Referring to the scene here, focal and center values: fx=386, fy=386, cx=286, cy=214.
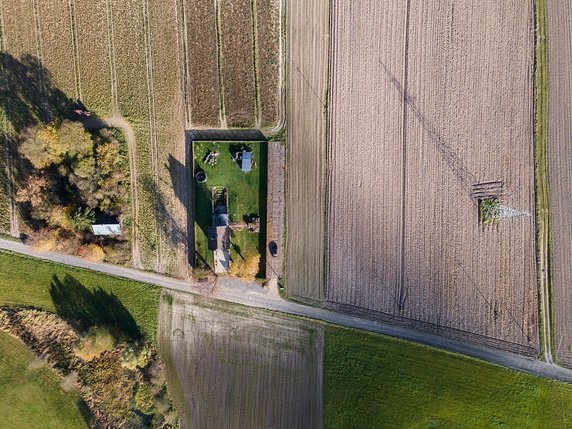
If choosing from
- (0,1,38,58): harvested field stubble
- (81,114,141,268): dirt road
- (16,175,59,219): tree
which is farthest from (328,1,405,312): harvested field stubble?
(0,1,38,58): harvested field stubble

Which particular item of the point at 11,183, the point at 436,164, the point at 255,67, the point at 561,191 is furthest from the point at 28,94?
the point at 561,191

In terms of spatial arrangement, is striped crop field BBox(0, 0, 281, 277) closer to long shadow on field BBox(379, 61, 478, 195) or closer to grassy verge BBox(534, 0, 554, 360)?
long shadow on field BBox(379, 61, 478, 195)

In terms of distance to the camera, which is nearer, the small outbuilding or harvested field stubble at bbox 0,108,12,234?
the small outbuilding

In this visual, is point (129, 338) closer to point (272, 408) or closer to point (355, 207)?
point (272, 408)

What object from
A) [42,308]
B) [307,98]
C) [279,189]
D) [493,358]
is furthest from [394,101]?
[42,308]

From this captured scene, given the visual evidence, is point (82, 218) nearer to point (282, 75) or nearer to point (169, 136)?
point (169, 136)

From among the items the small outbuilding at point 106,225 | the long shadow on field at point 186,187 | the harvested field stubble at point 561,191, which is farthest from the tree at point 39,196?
the harvested field stubble at point 561,191

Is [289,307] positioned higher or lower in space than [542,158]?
lower
